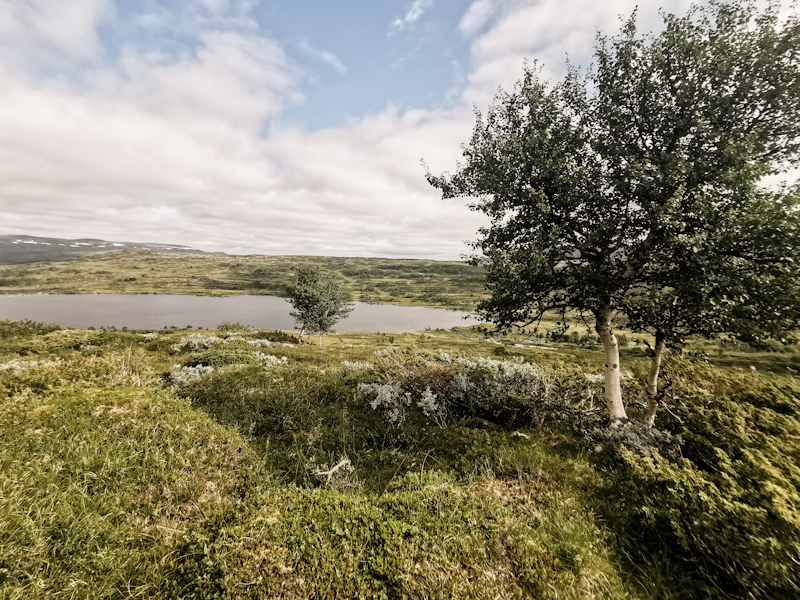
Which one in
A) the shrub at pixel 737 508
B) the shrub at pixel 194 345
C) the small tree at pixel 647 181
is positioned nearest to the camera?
the shrub at pixel 737 508

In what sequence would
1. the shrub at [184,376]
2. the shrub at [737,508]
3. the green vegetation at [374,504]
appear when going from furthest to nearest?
the shrub at [184,376] → the green vegetation at [374,504] → the shrub at [737,508]

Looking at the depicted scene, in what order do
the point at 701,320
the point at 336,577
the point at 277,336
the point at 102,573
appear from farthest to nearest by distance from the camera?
1. the point at 277,336
2. the point at 701,320
3. the point at 336,577
4. the point at 102,573

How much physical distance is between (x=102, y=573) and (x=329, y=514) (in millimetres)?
2937

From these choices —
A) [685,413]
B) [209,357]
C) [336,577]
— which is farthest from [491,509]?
[209,357]

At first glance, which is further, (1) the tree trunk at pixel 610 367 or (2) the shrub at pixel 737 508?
(1) the tree trunk at pixel 610 367

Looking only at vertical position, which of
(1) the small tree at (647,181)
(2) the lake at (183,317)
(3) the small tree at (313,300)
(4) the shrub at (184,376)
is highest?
(1) the small tree at (647,181)

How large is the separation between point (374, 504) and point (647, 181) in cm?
995

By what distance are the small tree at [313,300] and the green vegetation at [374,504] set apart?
171ft

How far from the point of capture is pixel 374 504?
5918 millimetres

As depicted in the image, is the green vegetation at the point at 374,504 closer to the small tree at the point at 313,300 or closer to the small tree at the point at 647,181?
the small tree at the point at 647,181

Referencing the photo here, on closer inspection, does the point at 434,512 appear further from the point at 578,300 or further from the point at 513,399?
the point at 578,300

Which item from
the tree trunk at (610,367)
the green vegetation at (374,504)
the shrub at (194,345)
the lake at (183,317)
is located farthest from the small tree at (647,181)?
the lake at (183,317)

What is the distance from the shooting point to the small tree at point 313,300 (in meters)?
61.5

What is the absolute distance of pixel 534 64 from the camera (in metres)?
9.88
